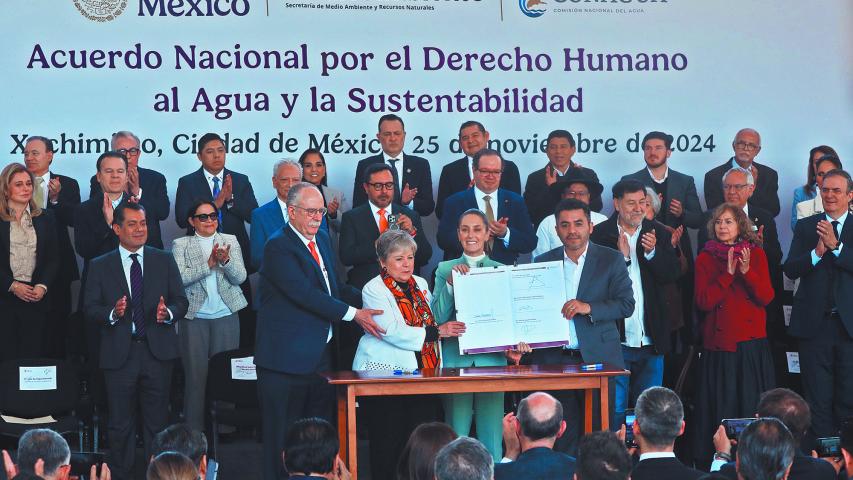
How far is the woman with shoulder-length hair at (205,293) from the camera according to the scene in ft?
28.3

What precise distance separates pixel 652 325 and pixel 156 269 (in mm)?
3147

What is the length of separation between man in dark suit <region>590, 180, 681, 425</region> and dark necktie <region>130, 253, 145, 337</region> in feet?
9.57

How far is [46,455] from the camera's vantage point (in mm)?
5047

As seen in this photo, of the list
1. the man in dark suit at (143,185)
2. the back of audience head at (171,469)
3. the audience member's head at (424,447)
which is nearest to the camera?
the back of audience head at (171,469)

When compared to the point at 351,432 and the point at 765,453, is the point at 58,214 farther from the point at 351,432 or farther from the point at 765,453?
the point at 765,453

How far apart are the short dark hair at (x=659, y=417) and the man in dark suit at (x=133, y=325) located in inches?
141

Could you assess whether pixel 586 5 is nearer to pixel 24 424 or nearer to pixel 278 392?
pixel 278 392

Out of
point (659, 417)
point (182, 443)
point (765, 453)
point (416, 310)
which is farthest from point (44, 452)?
point (765, 453)

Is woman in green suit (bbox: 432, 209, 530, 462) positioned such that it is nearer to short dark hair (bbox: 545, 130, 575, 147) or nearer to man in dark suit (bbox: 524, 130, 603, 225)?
man in dark suit (bbox: 524, 130, 603, 225)

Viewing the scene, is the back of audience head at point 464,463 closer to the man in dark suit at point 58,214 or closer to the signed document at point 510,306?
the signed document at point 510,306

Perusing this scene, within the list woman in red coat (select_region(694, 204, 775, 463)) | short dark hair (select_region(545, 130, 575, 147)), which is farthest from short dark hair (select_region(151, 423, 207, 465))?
short dark hair (select_region(545, 130, 575, 147))

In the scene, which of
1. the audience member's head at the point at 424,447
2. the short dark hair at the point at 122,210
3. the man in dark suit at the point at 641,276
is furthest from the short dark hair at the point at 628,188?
the audience member's head at the point at 424,447

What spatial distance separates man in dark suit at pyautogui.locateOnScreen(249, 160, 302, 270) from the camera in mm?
8781

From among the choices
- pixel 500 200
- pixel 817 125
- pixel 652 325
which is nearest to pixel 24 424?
pixel 500 200
